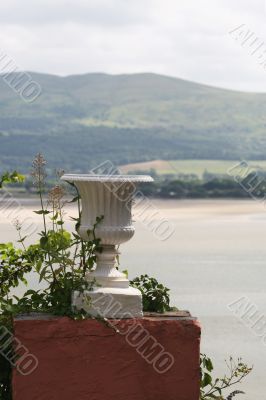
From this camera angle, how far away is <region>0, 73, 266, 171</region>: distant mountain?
10558 cm

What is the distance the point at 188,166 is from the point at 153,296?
88.4m

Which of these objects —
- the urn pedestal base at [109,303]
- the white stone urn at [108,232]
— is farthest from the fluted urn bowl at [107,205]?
the urn pedestal base at [109,303]

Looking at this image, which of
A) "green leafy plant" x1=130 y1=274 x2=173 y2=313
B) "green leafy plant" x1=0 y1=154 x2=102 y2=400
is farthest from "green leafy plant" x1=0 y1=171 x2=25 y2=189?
"green leafy plant" x1=130 y1=274 x2=173 y2=313

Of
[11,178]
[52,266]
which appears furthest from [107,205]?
[11,178]

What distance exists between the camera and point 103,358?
6844 millimetres

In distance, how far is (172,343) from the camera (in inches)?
270

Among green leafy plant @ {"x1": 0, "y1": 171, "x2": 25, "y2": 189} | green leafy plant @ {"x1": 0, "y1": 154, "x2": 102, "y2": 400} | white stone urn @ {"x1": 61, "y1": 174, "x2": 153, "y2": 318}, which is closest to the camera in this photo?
white stone urn @ {"x1": 61, "y1": 174, "x2": 153, "y2": 318}

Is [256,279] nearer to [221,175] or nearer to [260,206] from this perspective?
[260,206]

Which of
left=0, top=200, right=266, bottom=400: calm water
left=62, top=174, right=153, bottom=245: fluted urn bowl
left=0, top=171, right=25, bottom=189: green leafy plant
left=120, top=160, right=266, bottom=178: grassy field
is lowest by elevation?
left=62, top=174, right=153, bottom=245: fluted urn bowl

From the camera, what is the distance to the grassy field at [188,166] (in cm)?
8800

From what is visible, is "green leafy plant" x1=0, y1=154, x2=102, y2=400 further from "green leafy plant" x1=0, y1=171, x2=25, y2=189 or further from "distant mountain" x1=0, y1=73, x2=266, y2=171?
"distant mountain" x1=0, y1=73, x2=266, y2=171

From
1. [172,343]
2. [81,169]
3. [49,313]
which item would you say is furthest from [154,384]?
[81,169]

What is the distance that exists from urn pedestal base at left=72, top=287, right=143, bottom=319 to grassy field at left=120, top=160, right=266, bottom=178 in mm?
76332

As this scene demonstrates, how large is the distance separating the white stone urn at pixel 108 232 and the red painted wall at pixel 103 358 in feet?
0.36
